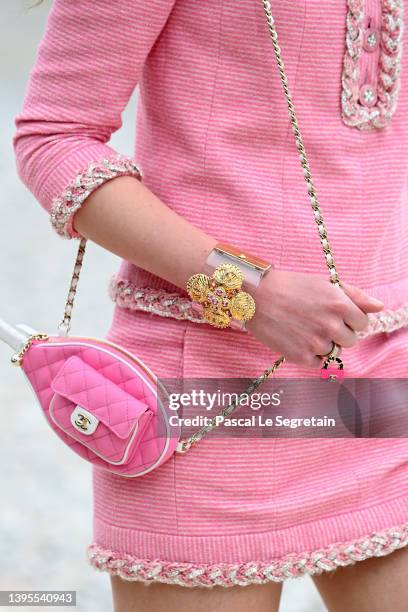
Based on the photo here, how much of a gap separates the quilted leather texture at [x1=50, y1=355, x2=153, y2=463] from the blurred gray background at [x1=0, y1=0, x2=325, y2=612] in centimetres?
41

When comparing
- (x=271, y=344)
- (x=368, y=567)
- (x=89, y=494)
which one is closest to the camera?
(x=271, y=344)

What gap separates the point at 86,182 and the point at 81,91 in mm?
87

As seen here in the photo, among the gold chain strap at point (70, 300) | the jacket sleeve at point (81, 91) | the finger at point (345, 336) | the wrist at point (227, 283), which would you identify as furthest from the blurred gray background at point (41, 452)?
the finger at point (345, 336)

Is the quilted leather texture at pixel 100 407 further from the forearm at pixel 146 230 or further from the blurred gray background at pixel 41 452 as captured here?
the blurred gray background at pixel 41 452

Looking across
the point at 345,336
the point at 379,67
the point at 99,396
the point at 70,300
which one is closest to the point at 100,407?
the point at 99,396

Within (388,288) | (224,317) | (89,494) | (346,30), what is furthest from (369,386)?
(89,494)

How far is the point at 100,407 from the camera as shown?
0.95 m

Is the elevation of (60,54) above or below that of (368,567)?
above

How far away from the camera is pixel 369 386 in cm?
105

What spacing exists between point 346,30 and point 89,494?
5.56ft

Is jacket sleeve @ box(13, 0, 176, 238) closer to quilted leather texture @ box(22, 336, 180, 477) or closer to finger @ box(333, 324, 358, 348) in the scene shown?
quilted leather texture @ box(22, 336, 180, 477)

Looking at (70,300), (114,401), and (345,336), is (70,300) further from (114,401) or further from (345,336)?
(345,336)

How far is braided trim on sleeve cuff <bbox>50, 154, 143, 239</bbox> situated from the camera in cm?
93

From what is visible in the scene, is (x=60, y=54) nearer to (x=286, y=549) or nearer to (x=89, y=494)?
(x=286, y=549)
